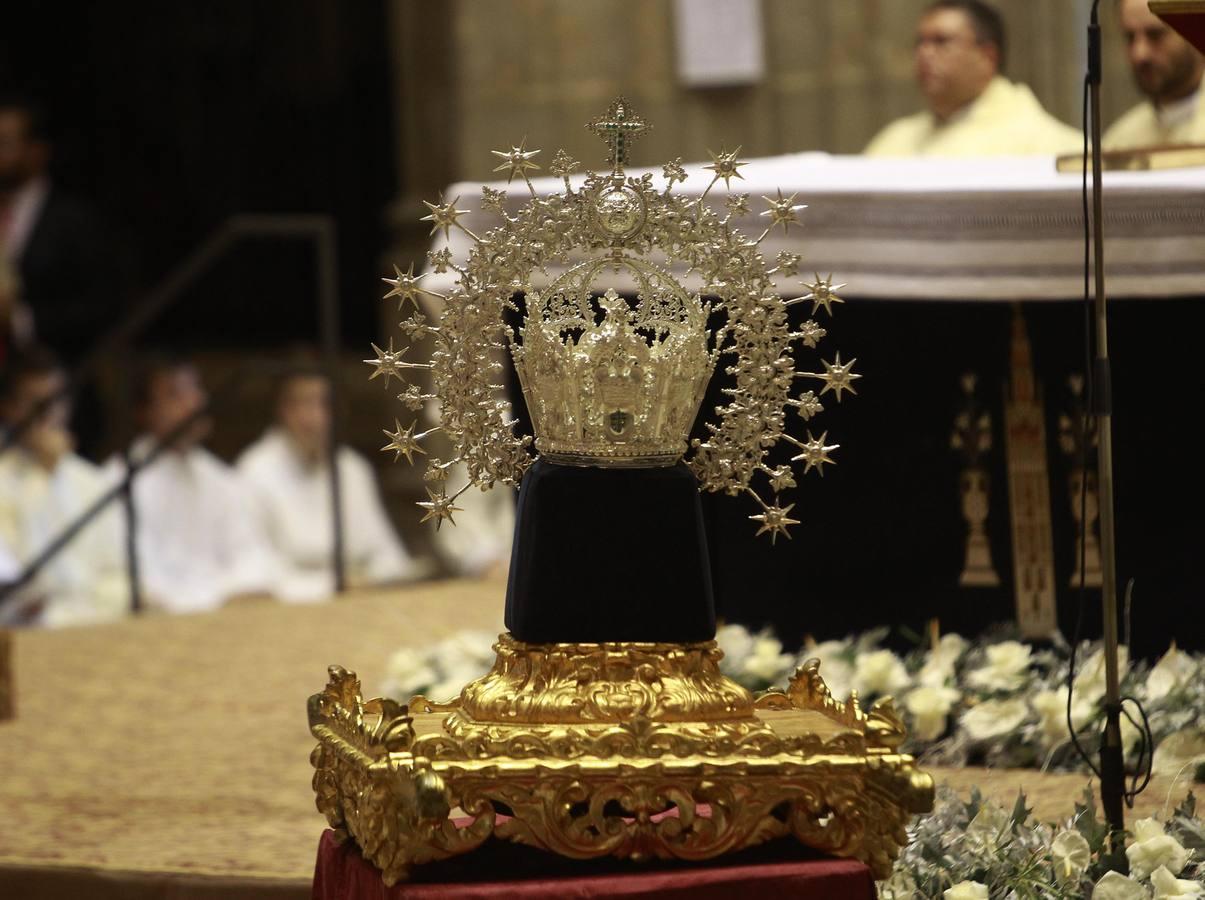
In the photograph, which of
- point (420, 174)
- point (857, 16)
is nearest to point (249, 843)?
point (857, 16)

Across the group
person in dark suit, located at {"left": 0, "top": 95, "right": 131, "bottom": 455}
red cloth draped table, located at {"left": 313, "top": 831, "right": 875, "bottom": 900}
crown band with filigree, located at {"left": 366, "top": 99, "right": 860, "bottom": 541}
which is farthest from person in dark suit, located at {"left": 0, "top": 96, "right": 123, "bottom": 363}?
red cloth draped table, located at {"left": 313, "top": 831, "right": 875, "bottom": 900}

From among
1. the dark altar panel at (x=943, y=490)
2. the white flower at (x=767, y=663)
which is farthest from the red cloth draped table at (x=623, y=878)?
the dark altar panel at (x=943, y=490)

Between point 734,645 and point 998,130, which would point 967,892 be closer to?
point 734,645

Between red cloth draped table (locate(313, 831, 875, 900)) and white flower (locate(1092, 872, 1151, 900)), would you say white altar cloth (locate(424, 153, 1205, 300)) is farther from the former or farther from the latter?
red cloth draped table (locate(313, 831, 875, 900))

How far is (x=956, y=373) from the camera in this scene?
4492 millimetres

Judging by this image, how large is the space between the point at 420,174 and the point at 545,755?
7.86m

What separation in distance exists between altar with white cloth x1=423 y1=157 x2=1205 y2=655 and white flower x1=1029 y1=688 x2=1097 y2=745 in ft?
1.52

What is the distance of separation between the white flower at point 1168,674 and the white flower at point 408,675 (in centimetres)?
167

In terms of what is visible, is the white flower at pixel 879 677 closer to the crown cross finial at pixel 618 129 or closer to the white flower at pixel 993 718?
the white flower at pixel 993 718

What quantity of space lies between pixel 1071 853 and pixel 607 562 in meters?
0.80

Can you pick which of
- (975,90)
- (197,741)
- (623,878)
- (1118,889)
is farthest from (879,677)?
(975,90)

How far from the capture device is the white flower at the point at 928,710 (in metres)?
4.03

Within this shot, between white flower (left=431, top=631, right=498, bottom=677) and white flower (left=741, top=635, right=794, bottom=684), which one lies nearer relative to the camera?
white flower (left=741, top=635, right=794, bottom=684)

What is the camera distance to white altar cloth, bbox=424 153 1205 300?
4094 mm
